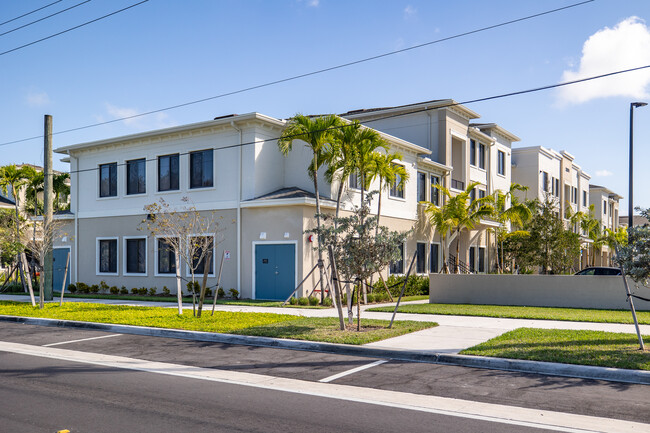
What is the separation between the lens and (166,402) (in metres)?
7.39

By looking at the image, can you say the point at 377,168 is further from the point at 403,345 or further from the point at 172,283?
the point at 403,345

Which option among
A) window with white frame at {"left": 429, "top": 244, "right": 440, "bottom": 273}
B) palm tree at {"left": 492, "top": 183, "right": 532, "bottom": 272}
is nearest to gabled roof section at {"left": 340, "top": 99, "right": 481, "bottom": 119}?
palm tree at {"left": 492, "top": 183, "right": 532, "bottom": 272}

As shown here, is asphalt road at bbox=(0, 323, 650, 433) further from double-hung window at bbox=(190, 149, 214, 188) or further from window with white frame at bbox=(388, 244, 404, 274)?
window with white frame at bbox=(388, 244, 404, 274)

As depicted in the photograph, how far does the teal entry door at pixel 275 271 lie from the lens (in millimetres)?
21906

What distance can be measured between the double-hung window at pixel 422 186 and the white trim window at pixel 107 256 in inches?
570

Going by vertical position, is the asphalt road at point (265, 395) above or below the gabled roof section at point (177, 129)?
below

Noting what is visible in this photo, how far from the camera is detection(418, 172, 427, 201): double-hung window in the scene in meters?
29.5

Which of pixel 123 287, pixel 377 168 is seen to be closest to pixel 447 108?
pixel 377 168

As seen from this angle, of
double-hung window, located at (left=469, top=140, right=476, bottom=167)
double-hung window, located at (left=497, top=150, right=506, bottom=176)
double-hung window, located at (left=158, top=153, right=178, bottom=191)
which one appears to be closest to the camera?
double-hung window, located at (left=158, top=153, right=178, bottom=191)

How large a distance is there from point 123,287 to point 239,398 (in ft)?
65.5

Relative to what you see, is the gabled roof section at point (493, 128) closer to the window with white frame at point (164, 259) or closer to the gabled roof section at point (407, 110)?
the gabled roof section at point (407, 110)

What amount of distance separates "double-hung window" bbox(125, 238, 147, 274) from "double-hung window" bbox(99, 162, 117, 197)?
2522mm

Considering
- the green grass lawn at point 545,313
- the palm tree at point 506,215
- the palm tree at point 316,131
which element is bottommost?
the green grass lawn at point 545,313

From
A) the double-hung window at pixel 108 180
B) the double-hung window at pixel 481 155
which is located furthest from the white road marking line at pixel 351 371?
the double-hung window at pixel 481 155
